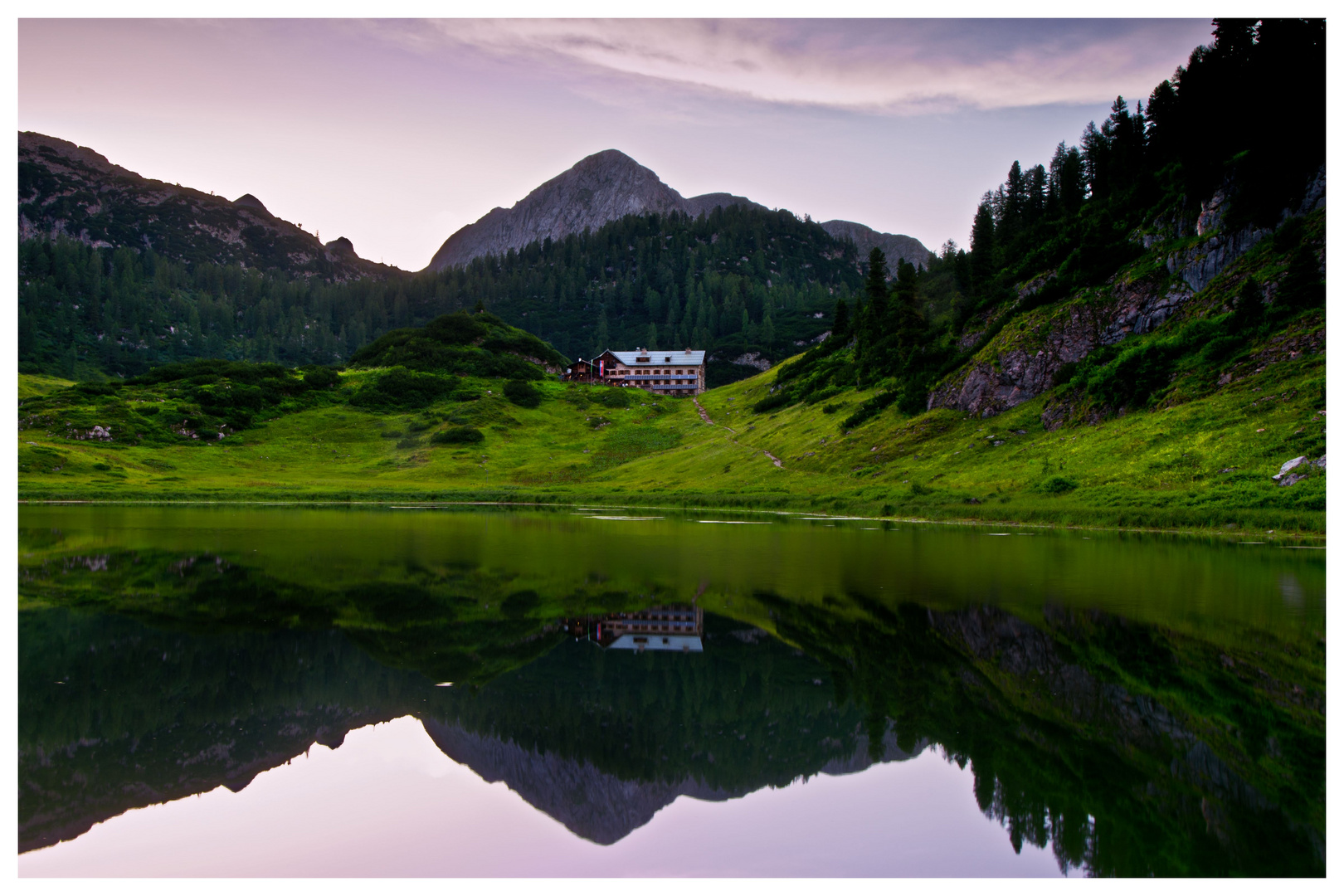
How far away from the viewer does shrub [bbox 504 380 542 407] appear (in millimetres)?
155625

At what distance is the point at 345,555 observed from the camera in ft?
110

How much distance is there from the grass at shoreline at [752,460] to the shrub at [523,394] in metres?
2.63

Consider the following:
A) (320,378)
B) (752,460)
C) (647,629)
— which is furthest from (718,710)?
(320,378)

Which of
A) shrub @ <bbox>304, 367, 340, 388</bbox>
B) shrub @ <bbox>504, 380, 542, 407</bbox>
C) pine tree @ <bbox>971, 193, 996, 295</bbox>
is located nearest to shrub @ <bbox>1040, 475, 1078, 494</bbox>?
pine tree @ <bbox>971, 193, 996, 295</bbox>

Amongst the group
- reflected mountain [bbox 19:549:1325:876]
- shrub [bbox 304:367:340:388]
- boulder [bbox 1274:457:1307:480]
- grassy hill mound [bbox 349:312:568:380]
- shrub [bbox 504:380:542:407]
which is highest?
grassy hill mound [bbox 349:312:568:380]

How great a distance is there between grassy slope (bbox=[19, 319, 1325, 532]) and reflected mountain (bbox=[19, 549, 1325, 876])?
3368cm

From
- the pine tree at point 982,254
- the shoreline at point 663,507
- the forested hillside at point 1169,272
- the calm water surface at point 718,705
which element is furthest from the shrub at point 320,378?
the calm water surface at point 718,705

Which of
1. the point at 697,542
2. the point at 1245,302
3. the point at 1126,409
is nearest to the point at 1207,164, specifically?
the point at 1245,302

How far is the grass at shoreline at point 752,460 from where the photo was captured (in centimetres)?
5031

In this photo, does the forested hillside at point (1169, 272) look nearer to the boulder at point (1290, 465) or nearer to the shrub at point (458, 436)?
the boulder at point (1290, 465)

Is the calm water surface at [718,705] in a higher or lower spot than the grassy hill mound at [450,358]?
lower

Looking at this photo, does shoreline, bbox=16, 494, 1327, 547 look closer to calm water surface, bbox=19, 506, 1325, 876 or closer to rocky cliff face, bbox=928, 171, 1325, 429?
calm water surface, bbox=19, 506, 1325, 876

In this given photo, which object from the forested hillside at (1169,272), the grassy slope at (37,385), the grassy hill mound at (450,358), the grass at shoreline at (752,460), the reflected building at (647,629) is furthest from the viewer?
the grassy hill mound at (450,358)

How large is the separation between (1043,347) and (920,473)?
22258mm
